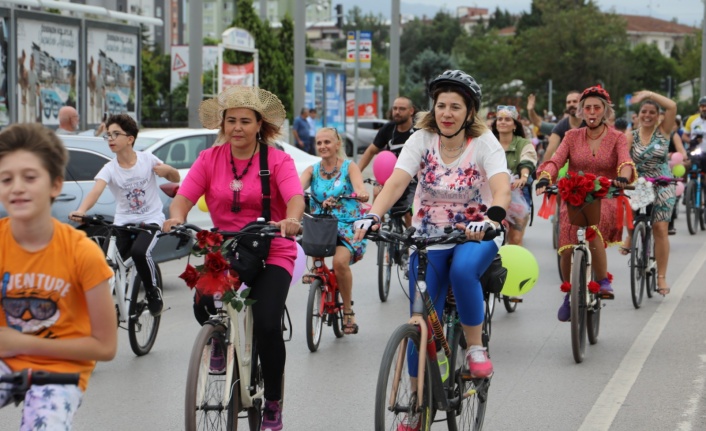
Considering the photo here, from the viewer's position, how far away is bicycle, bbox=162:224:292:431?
5.14m

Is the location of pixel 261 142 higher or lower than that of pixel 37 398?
A: higher

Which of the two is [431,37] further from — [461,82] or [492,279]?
[461,82]

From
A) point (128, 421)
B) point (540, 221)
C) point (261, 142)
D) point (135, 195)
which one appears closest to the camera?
→ point (261, 142)

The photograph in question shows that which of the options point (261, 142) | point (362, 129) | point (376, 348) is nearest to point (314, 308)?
point (376, 348)

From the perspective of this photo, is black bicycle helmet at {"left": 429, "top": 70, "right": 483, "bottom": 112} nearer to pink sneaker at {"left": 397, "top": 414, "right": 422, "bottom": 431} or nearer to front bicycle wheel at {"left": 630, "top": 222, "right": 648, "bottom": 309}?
pink sneaker at {"left": 397, "top": 414, "right": 422, "bottom": 431}

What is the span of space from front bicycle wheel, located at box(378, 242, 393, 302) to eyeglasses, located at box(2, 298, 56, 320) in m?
7.55

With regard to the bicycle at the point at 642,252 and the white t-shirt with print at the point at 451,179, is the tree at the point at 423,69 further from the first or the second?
the white t-shirt with print at the point at 451,179

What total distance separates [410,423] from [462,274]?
0.80 metres

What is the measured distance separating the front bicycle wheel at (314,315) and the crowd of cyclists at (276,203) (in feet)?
0.71

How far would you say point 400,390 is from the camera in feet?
16.7

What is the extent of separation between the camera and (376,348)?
9.07m

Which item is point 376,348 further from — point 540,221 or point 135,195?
point 540,221

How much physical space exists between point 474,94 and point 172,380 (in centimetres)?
326

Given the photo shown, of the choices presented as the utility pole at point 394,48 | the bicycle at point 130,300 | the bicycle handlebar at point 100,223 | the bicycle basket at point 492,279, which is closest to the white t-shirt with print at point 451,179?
the bicycle basket at point 492,279
